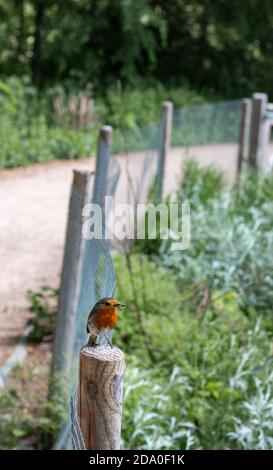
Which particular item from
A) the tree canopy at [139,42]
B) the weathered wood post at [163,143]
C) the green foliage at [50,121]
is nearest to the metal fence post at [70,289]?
the weathered wood post at [163,143]

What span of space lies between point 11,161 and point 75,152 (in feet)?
5.07

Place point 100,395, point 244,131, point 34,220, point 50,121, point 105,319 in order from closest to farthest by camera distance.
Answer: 1. point 100,395
2. point 105,319
3. point 34,220
4. point 244,131
5. point 50,121

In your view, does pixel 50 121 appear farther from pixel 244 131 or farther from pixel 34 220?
pixel 244 131

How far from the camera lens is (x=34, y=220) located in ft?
33.7

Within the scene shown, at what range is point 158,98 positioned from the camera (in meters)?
18.9

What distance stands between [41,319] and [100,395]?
170 inches

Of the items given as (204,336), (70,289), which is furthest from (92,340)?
(204,336)

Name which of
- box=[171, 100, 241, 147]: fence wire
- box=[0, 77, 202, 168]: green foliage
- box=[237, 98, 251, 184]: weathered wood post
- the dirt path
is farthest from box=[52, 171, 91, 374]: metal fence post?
box=[0, 77, 202, 168]: green foliage

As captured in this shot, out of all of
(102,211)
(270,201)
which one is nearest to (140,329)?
(102,211)

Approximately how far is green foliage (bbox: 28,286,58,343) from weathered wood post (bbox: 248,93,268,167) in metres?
4.50

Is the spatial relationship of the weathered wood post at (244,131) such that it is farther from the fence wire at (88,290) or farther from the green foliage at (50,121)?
the fence wire at (88,290)

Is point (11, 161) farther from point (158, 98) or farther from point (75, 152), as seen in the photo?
point (158, 98)

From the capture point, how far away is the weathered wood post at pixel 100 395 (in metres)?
2.14

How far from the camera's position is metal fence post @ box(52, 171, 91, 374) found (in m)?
5.04
